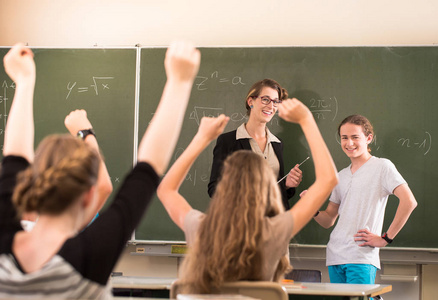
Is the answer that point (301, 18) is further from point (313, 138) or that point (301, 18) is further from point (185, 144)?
point (313, 138)

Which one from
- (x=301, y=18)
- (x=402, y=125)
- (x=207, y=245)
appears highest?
(x=301, y=18)

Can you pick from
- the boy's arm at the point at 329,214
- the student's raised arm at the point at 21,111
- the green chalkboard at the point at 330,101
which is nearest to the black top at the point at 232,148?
the boy's arm at the point at 329,214

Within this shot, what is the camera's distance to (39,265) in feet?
3.67

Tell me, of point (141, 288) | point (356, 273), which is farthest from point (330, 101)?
point (141, 288)

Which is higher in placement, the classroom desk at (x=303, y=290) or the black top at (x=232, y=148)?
the black top at (x=232, y=148)

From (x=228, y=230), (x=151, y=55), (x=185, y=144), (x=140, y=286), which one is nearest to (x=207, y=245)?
(x=228, y=230)

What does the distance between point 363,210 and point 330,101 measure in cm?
128

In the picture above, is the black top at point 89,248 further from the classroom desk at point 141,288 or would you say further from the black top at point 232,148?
the black top at point 232,148

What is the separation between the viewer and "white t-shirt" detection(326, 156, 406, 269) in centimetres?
356

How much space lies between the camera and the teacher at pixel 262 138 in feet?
12.3

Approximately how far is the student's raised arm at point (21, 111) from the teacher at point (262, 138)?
2.40 meters

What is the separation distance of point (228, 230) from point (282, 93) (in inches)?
81.8

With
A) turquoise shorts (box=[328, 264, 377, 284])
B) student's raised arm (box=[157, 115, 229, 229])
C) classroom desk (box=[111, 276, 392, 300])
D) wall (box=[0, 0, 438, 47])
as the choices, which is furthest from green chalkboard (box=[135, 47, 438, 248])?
student's raised arm (box=[157, 115, 229, 229])

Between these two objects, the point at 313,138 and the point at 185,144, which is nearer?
the point at 313,138
